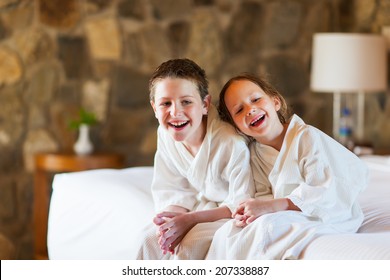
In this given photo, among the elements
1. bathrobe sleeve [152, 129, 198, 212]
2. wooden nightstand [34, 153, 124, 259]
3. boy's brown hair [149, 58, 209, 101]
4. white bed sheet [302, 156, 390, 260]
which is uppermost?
boy's brown hair [149, 58, 209, 101]

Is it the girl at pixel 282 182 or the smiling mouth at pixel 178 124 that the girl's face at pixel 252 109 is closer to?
the girl at pixel 282 182

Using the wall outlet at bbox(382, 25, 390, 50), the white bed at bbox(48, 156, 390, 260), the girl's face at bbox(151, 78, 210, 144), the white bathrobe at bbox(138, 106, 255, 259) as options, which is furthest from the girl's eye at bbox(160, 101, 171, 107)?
the wall outlet at bbox(382, 25, 390, 50)

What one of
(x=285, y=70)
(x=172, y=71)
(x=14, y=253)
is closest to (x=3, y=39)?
(x=14, y=253)

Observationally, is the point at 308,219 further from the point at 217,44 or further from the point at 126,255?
the point at 217,44

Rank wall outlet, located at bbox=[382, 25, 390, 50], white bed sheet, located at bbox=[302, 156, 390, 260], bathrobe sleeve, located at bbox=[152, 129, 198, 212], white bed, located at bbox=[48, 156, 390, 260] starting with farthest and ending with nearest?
wall outlet, located at bbox=[382, 25, 390, 50] < white bed, located at bbox=[48, 156, 390, 260] < bathrobe sleeve, located at bbox=[152, 129, 198, 212] < white bed sheet, located at bbox=[302, 156, 390, 260]

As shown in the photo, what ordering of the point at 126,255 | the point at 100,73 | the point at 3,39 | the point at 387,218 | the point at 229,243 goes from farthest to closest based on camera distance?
1. the point at 100,73
2. the point at 3,39
3. the point at 126,255
4. the point at 387,218
5. the point at 229,243

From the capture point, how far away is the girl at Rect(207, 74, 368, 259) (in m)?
1.71

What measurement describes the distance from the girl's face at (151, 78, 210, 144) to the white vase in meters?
2.11

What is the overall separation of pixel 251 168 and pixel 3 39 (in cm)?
234

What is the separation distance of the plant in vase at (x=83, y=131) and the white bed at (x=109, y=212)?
109cm

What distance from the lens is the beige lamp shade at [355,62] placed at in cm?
395

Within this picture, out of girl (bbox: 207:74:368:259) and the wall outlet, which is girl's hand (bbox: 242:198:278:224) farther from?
the wall outlet

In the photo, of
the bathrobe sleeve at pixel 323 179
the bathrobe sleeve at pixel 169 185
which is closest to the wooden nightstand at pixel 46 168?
the bathrobe sleeve at pixel 169 185

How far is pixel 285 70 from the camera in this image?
4523 millimetres
